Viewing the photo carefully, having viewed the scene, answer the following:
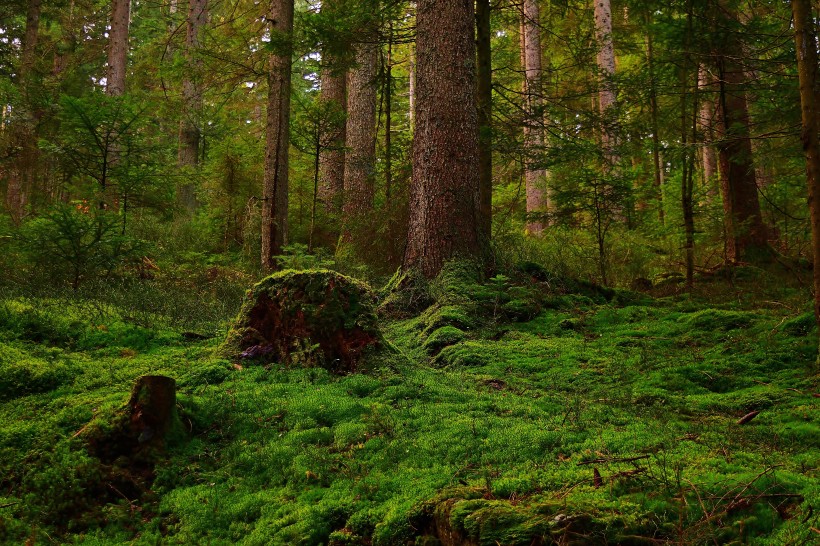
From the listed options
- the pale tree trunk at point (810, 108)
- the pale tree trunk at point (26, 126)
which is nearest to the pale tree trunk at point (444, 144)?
the pale tree trunk at point (810, 108)

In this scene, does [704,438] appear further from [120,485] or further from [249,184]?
[249,184]

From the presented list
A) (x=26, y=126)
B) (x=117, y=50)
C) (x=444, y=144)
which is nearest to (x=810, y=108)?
(x=444, y=144)

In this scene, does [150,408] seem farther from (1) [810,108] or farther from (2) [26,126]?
(2) [26,126]

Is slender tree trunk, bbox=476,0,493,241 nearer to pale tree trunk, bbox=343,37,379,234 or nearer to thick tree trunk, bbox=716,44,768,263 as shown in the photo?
pale tree trunk, bbox=343,37,379,234

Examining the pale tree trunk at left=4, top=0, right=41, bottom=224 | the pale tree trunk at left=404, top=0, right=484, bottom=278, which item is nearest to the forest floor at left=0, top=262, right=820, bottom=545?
the pale tree trunk at left=404, top=0, right=484, bottom=278

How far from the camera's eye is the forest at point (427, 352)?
8.84ft

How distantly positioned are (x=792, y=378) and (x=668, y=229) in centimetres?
691

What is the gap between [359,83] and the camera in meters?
14.8

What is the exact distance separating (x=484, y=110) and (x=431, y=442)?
23.8 feet

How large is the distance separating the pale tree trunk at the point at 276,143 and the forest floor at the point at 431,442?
4.34m

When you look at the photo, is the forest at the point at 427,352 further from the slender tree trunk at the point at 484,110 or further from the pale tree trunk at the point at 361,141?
the pale tree trunk at the point at 361,141

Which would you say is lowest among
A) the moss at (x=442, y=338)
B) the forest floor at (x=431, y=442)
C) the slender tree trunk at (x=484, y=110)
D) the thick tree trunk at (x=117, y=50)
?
the forest floor at (x=431, y=442)

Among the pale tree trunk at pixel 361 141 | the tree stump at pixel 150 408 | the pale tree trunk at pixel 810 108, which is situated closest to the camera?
the tree stump at pixel 150 408

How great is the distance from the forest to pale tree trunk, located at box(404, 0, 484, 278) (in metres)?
0.04
